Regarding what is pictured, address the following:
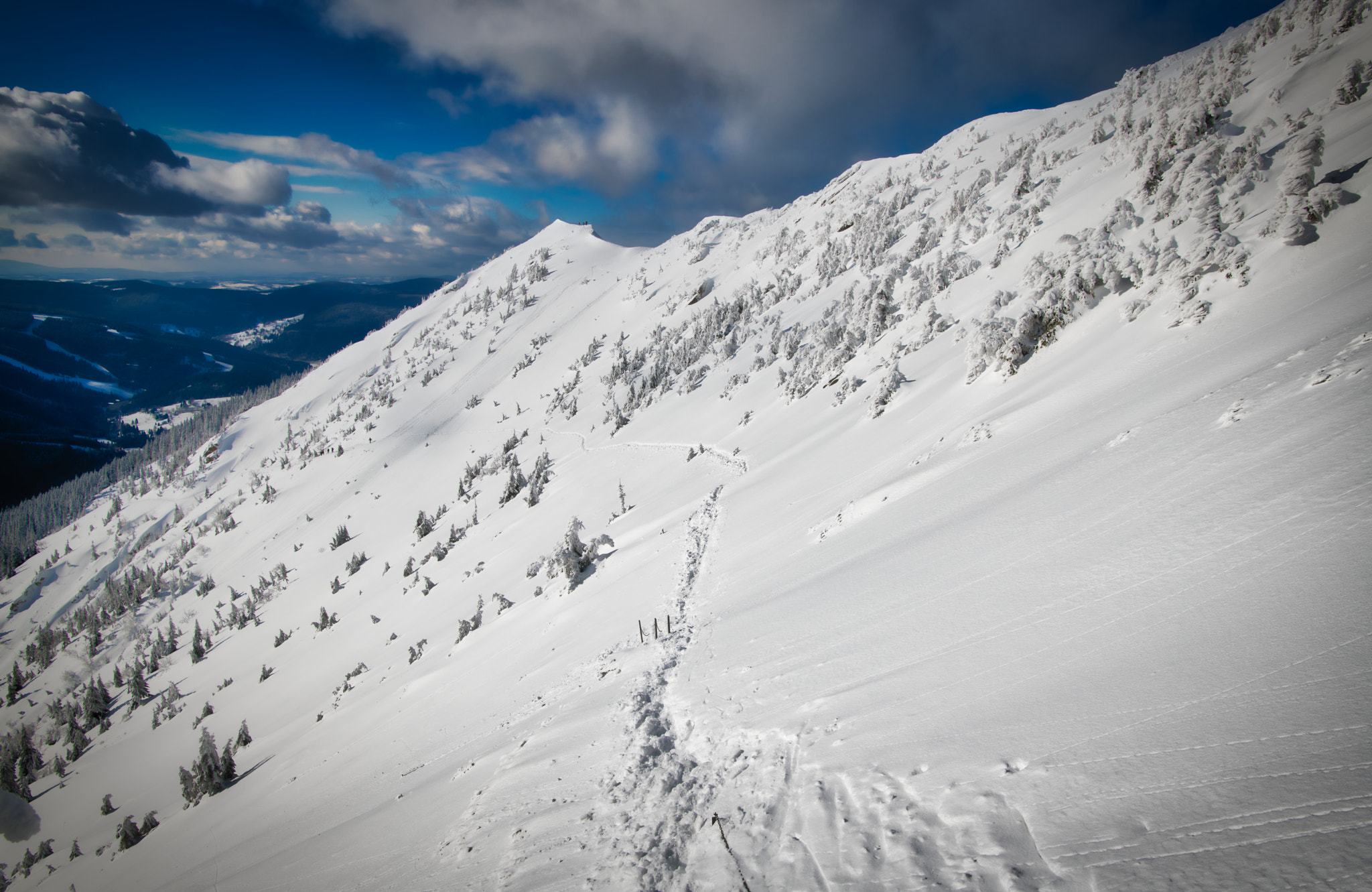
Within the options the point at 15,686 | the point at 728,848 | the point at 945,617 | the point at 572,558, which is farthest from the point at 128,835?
the point at 15,686

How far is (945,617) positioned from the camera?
24.2 feet

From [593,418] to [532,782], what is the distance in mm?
A: 46775

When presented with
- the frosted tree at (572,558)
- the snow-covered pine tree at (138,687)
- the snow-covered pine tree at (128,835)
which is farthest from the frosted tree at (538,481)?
the snow-covered pine tree at (138,687)

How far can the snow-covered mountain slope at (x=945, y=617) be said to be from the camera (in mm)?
4297

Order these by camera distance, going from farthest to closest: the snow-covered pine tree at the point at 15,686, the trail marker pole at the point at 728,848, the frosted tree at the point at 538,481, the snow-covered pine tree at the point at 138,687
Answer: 1. the snow-covered pine tree at the point at 15,686
2. the snow-covered pine tree at the point at 138,687
3. the frosted tree at the point at 538,481
4. the trail marker pole at the point at 728,848

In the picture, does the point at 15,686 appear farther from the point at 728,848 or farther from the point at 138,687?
the point at 728,848

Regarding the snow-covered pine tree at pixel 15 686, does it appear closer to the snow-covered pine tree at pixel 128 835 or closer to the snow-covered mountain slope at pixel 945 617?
the snow-covered mountain slope at pixel 945 617

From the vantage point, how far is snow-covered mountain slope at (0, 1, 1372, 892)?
430 cm

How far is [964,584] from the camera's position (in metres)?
7.81

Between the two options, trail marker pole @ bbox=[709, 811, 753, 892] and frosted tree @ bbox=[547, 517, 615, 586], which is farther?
frosted tree @ bbox=[547, 517, 615, 586]

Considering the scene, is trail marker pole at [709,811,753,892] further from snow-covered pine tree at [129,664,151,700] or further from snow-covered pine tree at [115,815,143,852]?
snow-covered pine tree at [129,664,151,700]

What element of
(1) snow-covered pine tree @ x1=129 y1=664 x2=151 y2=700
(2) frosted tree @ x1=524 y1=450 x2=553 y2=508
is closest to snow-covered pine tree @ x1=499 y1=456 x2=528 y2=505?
(2) frosted tree @ x1=524 y1=450 x2=553 y2=508

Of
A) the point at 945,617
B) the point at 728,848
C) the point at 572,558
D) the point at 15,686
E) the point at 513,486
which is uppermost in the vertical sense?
the point at 15,686

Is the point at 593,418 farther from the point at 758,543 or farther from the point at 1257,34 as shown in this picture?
the point at 1257,34
